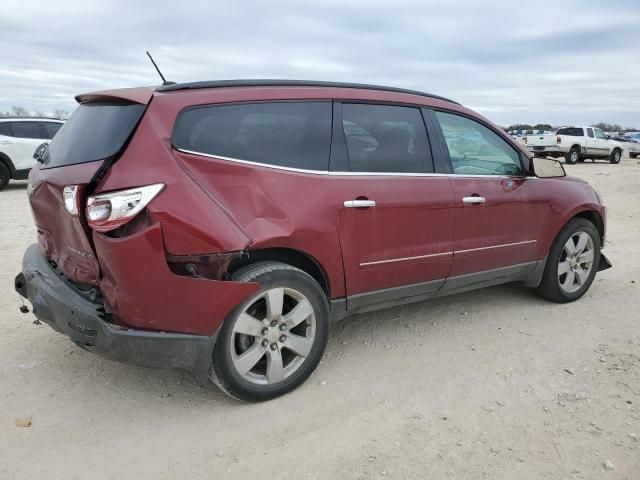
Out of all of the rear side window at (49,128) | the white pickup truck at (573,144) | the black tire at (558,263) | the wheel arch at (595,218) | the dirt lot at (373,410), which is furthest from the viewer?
the white pickup truck at (573,144)

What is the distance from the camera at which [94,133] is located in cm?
291

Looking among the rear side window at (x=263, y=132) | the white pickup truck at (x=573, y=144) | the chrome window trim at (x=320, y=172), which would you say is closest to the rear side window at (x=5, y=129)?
the rear side window at (x=263, y=132)

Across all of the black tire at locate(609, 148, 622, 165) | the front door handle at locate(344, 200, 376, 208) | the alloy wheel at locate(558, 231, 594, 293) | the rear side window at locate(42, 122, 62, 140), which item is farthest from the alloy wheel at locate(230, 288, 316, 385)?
the black tire at locate(609, 148, 622, 165)

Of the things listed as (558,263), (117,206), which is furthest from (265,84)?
(558,263)

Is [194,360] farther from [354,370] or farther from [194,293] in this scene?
[354,370]

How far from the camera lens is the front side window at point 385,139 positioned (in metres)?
3.35

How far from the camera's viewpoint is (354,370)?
344 cm

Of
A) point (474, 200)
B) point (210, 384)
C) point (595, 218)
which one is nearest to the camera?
point (210, 384)

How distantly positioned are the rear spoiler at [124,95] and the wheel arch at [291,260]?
0.96 m

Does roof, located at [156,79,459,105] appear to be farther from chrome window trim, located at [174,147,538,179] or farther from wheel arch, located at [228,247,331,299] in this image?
wheel arch, located at [228,247,331,299]

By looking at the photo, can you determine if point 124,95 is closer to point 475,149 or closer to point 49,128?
point 475,149

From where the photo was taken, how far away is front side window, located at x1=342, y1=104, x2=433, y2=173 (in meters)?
3.35

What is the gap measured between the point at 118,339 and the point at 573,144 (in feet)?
82.1

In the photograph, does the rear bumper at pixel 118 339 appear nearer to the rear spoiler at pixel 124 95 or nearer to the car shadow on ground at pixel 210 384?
the car shadow on ground at pixel 210 384
